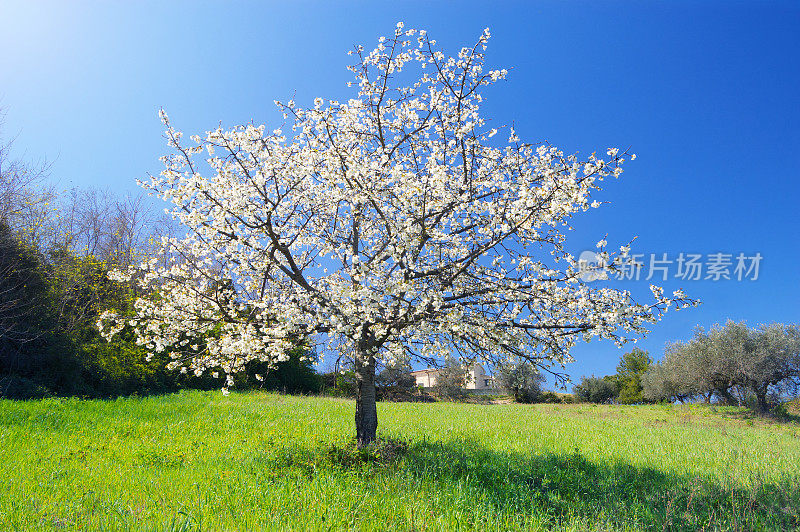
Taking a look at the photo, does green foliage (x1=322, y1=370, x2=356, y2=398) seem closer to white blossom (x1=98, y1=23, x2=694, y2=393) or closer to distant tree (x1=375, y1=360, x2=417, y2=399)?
distant tree (x1=375, y1=360, x2=417, y2=399)

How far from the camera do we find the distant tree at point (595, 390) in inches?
2009

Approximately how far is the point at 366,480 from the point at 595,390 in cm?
5078

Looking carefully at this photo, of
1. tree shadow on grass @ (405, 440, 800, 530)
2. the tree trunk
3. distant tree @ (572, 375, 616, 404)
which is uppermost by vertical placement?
the tree trunk

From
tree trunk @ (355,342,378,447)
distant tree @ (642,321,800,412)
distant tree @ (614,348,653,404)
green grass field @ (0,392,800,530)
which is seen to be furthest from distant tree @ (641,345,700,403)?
tree trunk @ (355,342,378,447)

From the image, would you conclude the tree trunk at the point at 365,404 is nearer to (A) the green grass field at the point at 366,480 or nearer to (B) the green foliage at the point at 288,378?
(A) the green grass field at the point at 366,480

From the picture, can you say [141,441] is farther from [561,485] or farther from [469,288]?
[561,485]

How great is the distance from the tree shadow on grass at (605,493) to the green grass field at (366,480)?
0.12ft

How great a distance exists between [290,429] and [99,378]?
14421 mm

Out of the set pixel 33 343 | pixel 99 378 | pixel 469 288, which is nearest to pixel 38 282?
pixel 33 343

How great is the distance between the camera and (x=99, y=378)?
22016 millimetres

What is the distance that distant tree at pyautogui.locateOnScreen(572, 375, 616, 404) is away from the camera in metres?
51.0

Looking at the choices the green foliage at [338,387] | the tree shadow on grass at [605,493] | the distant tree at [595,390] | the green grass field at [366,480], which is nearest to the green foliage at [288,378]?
the green foliage at [338,387]

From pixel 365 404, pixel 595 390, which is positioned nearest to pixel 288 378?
pixel 365 404

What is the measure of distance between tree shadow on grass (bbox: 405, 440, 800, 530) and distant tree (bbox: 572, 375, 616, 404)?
45.4 meters
